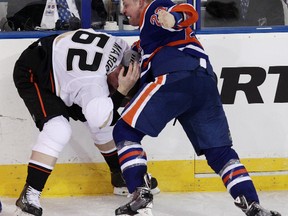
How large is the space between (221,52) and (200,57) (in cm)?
63

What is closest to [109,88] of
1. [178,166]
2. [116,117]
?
[116,117]

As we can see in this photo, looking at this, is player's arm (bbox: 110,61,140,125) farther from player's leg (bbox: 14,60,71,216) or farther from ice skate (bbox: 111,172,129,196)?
ice skate (bbox: 111,172,129,196)

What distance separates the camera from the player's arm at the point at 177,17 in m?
2.82

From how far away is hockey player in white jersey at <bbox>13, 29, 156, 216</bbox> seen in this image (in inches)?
123

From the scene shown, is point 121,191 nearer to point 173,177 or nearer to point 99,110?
point 173,177

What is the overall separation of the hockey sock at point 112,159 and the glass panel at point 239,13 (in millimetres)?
786

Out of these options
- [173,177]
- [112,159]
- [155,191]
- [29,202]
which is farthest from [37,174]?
[173,177]

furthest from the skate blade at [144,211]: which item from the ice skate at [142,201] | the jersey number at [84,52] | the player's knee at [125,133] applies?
the jersey number at [84,52]

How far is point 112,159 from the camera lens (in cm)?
362

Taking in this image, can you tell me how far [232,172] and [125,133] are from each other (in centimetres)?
48

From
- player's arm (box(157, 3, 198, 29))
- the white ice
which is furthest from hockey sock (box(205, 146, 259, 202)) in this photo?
player's arm (box(157, 3, 198, 29))

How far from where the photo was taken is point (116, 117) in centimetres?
336

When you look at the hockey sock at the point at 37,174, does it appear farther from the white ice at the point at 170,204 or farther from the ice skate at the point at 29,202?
the white ice at the point at 170,204

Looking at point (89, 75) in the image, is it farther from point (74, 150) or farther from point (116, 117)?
point (74, 150)
